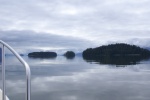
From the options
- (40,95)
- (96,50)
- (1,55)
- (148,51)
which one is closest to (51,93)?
(40,95)

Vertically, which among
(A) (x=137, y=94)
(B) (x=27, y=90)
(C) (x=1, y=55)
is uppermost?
(C) (x=1, y=55)

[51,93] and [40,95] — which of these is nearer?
[40,95]

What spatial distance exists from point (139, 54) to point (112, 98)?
107 metres

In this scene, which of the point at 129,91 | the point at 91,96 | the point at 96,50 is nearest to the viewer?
the point at 91,96

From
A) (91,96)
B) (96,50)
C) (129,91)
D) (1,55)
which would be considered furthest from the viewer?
(96,50)

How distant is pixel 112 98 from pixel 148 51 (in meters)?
112

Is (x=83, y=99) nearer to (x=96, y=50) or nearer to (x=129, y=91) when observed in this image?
(x=129, y=91)

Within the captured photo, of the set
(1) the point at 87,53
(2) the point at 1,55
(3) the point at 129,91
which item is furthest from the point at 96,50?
(2) the point at 1,55

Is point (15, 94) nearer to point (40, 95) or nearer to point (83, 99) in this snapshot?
point (40, 95)

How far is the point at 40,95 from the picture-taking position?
17.2 metres

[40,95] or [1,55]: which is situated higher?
[1,55]

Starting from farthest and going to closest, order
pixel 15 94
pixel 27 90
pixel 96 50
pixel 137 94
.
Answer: pixel 96 50
pixel 137 94
pixel 15 94
pixel 27 90

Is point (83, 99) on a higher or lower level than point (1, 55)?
lower

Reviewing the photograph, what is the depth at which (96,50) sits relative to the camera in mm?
117750
